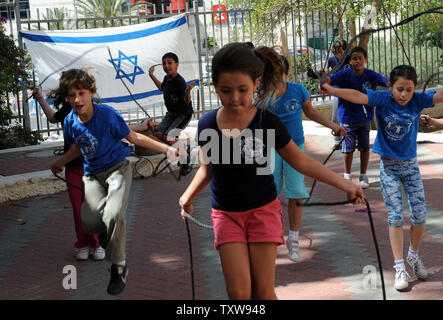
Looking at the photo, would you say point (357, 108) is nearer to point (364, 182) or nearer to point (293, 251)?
point (364, 182)

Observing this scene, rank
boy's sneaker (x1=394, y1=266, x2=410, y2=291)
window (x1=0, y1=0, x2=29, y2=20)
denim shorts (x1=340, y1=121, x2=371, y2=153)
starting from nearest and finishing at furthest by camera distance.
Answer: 1. boy's sneaker (x1=394, y1=266, x2=410, y2=291)
2. denim shorts (x1=340, y1=121, x2=371, y2=153)
3. window (x1=0, y1=0, x2=29, y2=20)

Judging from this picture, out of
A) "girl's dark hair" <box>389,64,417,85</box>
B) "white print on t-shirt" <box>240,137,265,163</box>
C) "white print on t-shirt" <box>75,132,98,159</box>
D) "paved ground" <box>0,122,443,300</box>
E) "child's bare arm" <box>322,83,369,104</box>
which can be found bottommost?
"paved ground" <box>0,122,443,300</box>

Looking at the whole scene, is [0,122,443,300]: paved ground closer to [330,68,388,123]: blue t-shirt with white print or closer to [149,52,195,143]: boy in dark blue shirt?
[330,68,388,123]: blue t-shirt with white print

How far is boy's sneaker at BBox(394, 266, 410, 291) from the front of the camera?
485cm

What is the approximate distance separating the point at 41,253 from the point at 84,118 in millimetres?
1802

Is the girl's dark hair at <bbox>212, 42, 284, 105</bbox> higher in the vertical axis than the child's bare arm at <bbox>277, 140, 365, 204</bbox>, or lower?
higher

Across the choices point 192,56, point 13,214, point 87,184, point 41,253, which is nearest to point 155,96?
point 192,56

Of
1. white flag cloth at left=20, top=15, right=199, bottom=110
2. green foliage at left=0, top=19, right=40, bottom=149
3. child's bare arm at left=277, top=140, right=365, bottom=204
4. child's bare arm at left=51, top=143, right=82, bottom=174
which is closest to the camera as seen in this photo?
child's bare arm at left=277, top=140, right=365, bottom=204

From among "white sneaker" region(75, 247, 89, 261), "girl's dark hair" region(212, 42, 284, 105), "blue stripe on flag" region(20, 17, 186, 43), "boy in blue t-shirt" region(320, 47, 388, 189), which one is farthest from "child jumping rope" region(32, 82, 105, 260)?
"blue stripe on flag" region(20, 17, 186, 43)

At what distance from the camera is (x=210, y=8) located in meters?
13.5

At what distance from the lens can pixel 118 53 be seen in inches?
468

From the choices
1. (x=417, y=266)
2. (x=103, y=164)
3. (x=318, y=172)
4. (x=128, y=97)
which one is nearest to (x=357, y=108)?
(x=417, y=266)

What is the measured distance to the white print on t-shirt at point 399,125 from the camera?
5.00m

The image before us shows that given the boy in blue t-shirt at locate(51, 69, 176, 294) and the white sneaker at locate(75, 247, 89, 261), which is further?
the white sneaker at locate(75, 247, 89, 261)
